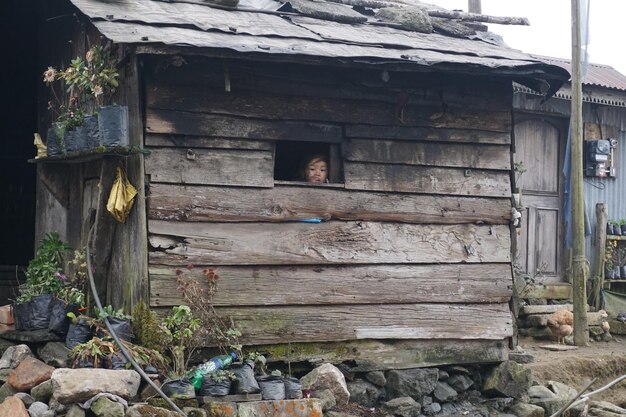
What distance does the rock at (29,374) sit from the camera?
794 centimetres

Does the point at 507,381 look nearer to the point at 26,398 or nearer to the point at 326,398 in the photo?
the point at 326,398

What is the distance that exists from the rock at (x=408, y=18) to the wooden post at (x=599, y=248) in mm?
6049

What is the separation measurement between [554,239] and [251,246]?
26.0ft

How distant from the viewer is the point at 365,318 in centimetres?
941

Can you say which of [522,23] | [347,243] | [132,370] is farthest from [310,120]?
[522,23]

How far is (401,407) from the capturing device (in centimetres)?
912

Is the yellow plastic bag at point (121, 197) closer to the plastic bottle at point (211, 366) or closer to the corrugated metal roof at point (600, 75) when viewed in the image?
the plastic bottle at point (211, 366)

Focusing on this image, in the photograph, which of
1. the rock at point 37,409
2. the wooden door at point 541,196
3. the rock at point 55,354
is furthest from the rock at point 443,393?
the wooden door at point 541,196

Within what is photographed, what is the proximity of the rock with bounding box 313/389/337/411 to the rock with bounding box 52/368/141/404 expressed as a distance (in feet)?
5.79

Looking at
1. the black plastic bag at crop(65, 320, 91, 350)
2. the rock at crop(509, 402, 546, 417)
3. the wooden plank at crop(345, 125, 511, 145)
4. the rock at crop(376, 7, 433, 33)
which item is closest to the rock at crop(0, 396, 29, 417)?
the black plastic bag at crop(65, 320, 91, 350)

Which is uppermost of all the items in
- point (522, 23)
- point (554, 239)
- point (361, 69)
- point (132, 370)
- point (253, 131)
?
point (522, 23)

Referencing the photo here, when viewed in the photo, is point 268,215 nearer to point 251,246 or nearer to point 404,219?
point 251,246

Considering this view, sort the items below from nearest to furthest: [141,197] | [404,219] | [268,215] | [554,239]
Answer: [141,197] → [268,215] → [404,219] → [554,239]

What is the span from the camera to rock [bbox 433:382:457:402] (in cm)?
959
